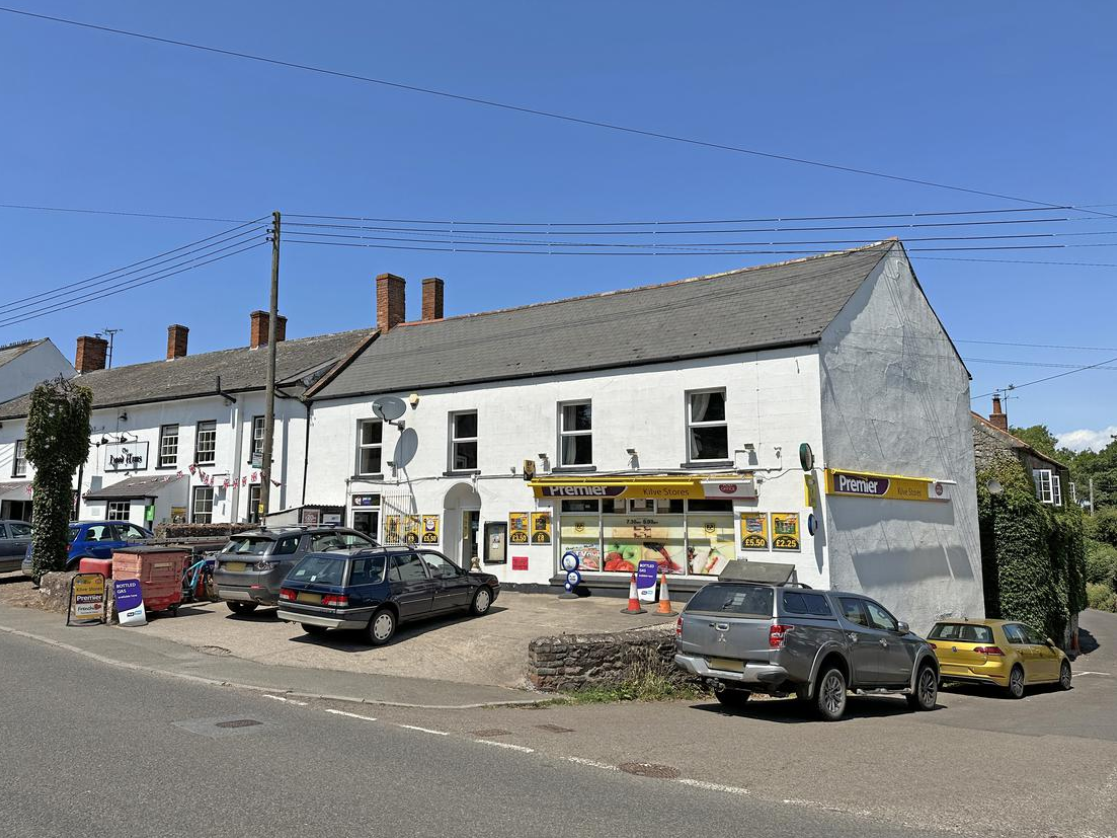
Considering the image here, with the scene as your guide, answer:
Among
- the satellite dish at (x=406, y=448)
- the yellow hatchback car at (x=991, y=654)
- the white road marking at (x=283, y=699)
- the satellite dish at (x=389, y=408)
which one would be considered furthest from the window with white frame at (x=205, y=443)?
the yellow hatchback car at (x=991, y=654)

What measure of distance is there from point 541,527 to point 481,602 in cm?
424

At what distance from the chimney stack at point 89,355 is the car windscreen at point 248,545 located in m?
29.8

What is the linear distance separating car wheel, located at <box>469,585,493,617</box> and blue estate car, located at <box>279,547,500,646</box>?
65cm

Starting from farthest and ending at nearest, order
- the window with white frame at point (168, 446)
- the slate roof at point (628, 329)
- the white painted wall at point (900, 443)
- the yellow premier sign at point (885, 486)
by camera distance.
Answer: the window with white frame at point (168, 446)
the slate roof at point (628, 329)
the white painted wall at point (900, 443)
the yellow premier sign at point (885, 486)

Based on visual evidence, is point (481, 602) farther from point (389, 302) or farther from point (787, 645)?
point (389, 302)

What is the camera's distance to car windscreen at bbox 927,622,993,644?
16219mm

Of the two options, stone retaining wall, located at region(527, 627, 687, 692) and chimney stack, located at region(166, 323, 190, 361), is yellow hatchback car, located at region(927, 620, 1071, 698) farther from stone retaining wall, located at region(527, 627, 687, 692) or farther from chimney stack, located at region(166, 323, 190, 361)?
chimney stack, located at region(166, 323, 190, 361)

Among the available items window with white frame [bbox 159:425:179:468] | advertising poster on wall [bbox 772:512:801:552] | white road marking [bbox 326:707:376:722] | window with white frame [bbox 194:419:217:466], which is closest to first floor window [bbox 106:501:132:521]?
window with white frame [bbox 159:425:179:468]

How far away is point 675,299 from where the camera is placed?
21.7 meters

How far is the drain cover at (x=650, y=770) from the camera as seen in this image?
22.9 ft

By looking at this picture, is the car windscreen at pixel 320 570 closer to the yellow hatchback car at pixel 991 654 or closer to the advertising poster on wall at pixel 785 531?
the advertising poster on wall at pixel 785 531

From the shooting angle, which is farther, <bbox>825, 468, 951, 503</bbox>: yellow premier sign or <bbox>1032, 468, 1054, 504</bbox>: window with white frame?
<bbox>1032, 468, 1054, 504</bbox>: window with white frame

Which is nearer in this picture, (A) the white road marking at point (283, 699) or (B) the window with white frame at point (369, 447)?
(A) the white road marking at point (283, 699)

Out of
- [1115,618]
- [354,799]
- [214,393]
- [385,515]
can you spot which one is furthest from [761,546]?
[1115,618]
